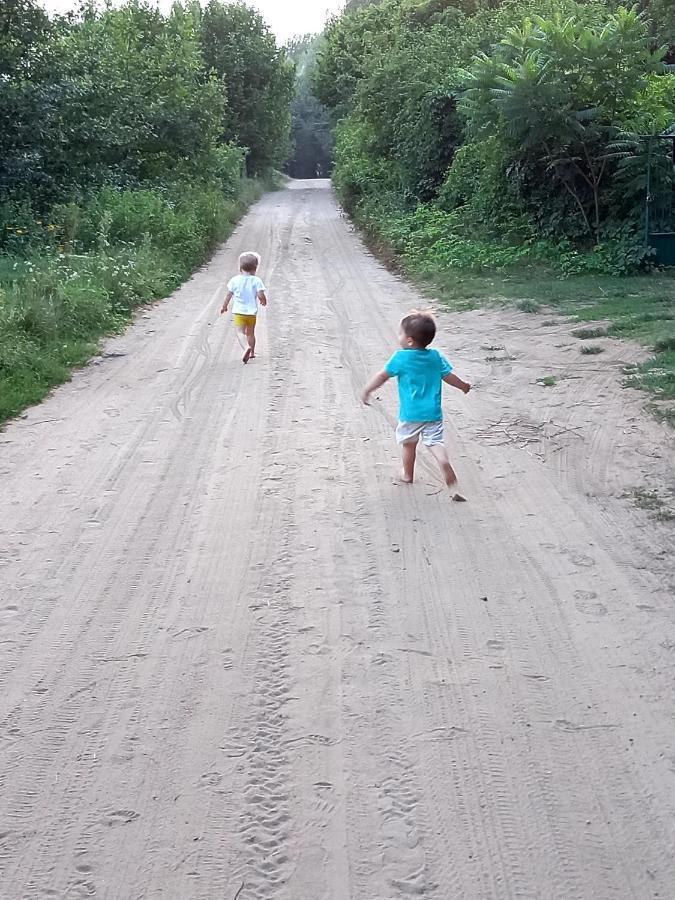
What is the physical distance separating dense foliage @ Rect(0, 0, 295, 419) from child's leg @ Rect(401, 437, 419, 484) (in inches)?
152

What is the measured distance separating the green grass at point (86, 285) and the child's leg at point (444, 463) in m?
4.10

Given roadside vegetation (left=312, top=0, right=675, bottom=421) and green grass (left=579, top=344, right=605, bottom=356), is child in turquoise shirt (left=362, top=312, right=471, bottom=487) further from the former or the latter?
roadside vegetation (left=312, top=0, right=675, bottom=421)

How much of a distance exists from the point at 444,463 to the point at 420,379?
1.97 ft

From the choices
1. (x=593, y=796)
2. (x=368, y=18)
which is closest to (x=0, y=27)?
(x=593, y=796)

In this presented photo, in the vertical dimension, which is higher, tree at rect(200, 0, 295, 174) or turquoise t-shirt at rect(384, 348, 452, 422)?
tree at rect(200, 0, 295, 174)

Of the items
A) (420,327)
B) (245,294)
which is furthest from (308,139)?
(420,327)

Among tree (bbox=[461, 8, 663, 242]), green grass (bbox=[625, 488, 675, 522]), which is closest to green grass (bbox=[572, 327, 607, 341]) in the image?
green grass (bbox=[625, 488, 675, 522])

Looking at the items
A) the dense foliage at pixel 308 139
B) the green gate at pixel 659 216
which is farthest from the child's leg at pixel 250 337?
the dense foliage at pixel 308 139

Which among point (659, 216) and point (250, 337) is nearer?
point (250, 337)

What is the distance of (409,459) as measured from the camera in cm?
605

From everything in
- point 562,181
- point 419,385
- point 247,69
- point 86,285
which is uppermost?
point 247,69

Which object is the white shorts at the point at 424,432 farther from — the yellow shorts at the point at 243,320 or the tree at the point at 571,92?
the tree at the point at 571,92

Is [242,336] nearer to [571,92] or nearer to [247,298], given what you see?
[247,298]

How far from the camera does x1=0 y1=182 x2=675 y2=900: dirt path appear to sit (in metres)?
2.87
